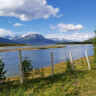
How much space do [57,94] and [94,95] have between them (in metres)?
1.94

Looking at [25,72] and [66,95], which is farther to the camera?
[25,72]

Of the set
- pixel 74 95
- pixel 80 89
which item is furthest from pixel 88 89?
pixel 74 95

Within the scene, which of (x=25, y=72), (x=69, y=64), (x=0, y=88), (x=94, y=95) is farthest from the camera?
(x=69, y=64)

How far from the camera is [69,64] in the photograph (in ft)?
34.7

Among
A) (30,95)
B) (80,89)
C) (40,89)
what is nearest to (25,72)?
(40,89)

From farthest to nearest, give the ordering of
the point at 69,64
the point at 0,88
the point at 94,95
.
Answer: the point at 69,64 → the point at 0,88 → the point at 94,95

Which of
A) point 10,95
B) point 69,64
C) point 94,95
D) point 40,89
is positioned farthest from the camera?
point 69,64

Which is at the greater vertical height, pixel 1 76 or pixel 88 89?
pixel 1 76

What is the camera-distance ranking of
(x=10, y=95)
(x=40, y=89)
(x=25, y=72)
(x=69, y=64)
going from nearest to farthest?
(x=10, y=95), (x=40, y=89), (x=25, y=72), (x=69, y=64)

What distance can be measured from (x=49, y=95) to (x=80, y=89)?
198 cm

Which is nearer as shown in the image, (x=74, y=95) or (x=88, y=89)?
(x=74, y=95)

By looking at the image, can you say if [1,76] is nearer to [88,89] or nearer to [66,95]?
[66,95]

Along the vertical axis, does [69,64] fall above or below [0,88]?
above

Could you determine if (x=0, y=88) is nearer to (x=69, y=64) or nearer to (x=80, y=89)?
(x=80, y=89)
